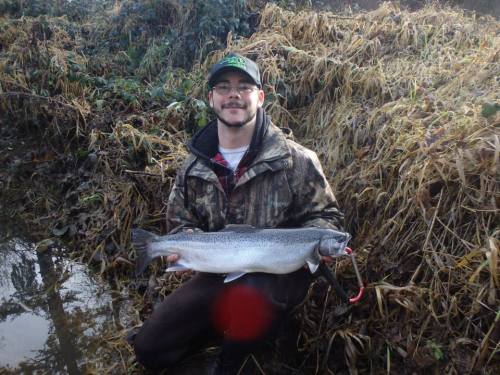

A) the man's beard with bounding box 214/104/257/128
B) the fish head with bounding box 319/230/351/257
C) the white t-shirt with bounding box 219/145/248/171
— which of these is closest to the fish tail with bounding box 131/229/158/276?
the white t-shirt with bounding box 219/145/248/171

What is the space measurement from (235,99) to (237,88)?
0.11m

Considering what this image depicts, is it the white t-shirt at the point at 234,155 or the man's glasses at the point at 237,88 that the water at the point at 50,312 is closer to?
the white t-shirt at the point at 234,155

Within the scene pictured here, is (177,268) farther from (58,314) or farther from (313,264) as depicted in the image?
(58,314)

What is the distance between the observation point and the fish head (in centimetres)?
297

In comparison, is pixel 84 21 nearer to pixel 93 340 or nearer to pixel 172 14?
pixel 172 14

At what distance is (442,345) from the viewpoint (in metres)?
2.96

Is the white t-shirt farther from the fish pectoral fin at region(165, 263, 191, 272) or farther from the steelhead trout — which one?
the fish pectoral fin at region(165, 263, 191, 272)

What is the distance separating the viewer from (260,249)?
9.91ft

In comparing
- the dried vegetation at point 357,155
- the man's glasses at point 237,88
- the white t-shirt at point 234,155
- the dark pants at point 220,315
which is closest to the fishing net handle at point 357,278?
the dried vegetation at point 357,155

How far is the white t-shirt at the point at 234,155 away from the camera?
11.6 feet

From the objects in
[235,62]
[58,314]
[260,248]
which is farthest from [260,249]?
[58,314]

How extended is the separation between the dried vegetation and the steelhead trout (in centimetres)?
70

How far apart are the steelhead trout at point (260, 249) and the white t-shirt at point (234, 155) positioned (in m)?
0.61

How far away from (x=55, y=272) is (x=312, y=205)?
3.04 m
